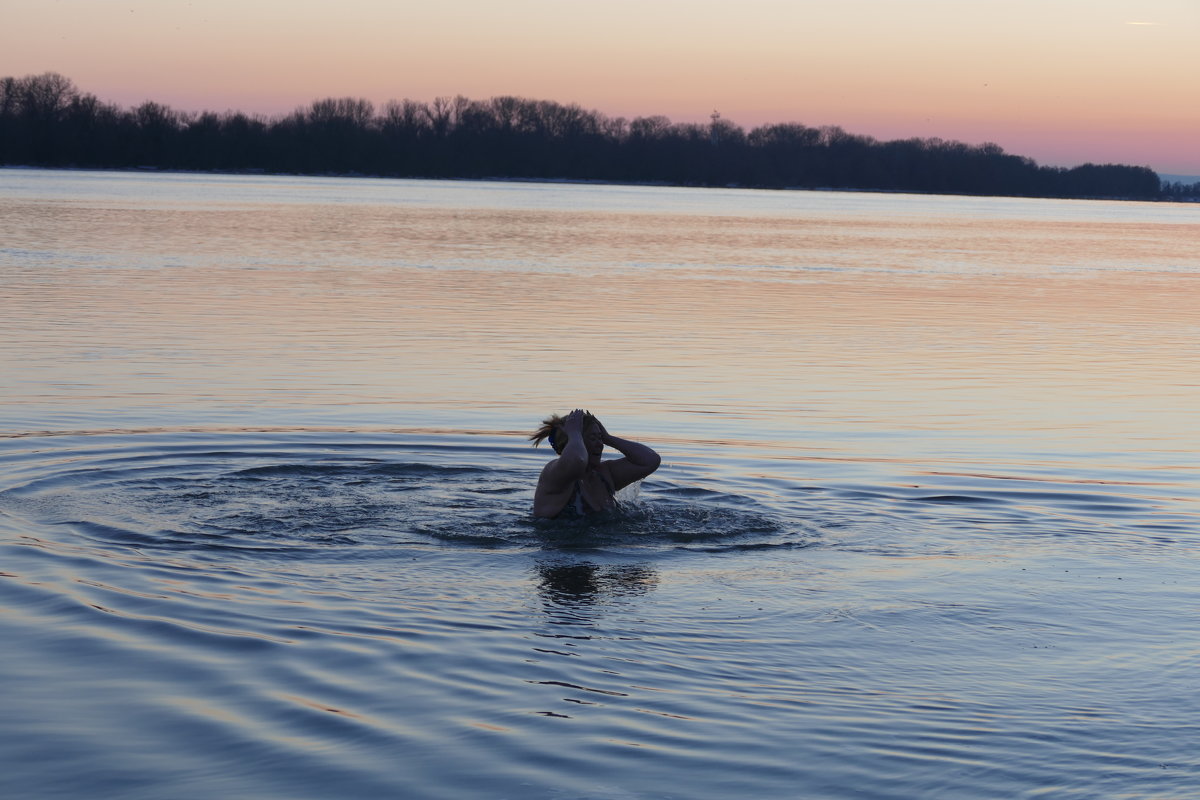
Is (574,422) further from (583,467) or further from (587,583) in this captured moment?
(587,583)

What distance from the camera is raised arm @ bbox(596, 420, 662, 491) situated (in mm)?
11195

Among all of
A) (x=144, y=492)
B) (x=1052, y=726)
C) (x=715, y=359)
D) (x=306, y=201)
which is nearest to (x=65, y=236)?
(x=715, y=359)

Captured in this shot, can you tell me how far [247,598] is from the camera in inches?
359

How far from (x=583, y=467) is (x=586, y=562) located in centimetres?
81

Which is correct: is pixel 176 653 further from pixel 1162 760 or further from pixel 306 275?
pixel 306 275

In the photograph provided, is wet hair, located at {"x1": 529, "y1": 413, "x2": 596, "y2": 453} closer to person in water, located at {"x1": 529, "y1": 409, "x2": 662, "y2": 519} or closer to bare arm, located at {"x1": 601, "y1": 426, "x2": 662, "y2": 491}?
person in water, located at {"x1": 529, "y1": 409, "x2": 662, "y2": 519}

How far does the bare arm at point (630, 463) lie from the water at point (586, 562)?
1.23 feet

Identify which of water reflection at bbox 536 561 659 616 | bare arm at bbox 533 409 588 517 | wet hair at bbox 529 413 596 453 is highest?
wet hair at bbox 529 413 596 453

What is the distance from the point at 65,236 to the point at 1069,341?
3270cm

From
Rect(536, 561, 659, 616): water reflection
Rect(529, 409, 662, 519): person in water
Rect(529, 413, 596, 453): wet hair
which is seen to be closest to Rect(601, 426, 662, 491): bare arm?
Rect(529, 409, 662, 519): person in water

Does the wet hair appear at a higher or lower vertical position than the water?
higher

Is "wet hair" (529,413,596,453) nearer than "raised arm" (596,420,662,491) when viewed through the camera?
Yes

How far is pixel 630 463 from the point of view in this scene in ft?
37.7

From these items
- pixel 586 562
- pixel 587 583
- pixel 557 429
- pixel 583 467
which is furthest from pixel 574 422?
pixel 587 583
